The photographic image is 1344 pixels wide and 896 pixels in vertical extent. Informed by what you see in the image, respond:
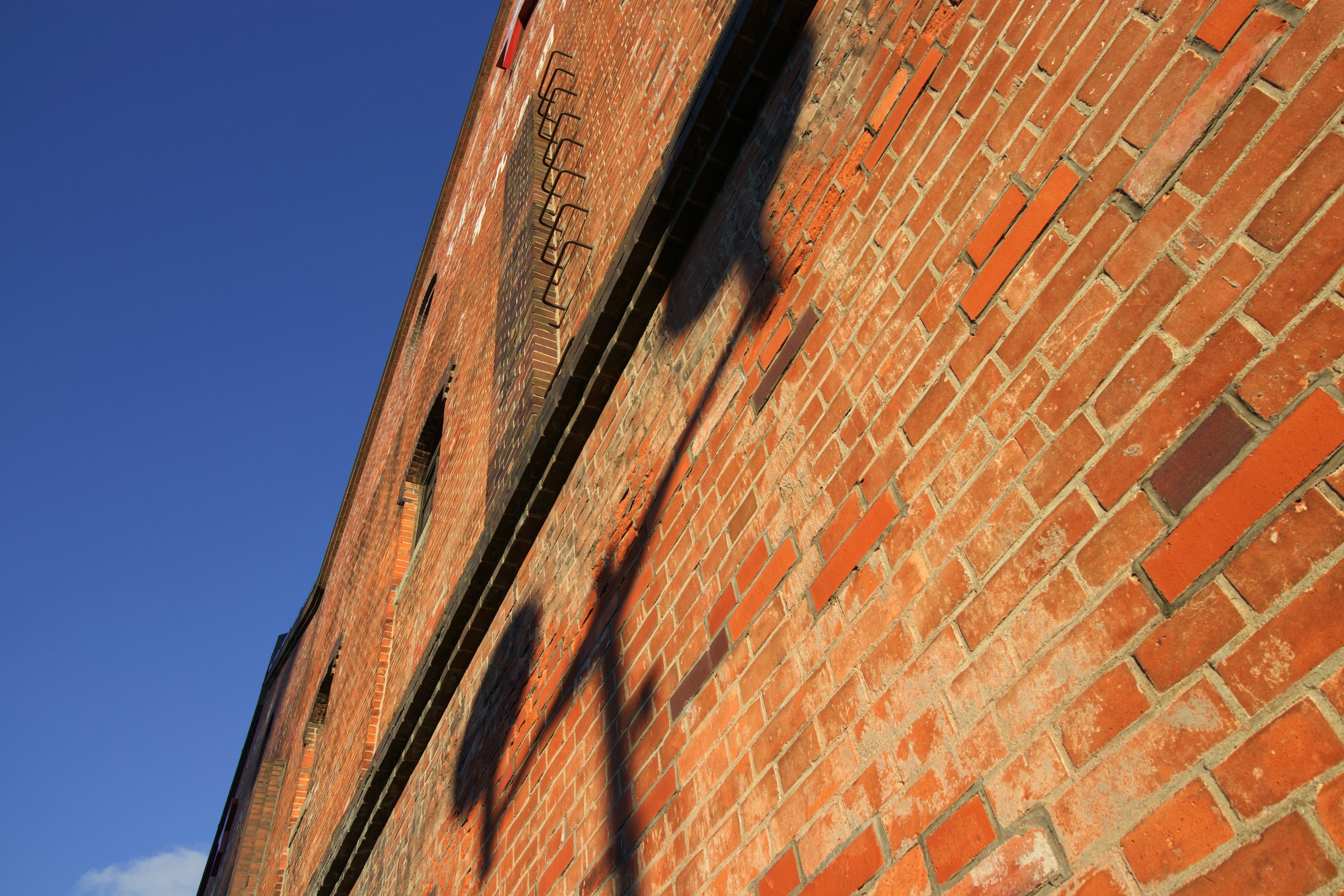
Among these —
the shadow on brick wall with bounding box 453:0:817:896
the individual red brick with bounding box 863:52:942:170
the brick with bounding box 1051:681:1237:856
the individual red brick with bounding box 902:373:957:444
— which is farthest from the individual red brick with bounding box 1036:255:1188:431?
the shadow on brick wall with bounding box 453:0:817:896

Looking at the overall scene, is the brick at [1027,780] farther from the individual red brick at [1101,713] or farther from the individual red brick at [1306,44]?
the individual red brick at [1306,44]

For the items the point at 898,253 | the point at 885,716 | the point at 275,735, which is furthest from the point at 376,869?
the point at 275,735

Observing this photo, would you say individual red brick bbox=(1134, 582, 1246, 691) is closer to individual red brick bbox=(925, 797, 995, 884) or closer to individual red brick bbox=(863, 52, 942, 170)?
individual red brick bbox=(925, 797, 995, 884)

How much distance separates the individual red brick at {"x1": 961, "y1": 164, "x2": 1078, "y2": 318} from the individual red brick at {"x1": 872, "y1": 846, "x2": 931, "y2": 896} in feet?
3.14

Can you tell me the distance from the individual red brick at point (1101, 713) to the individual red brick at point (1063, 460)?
0.97 ft

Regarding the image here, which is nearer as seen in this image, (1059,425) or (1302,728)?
(1302,728)

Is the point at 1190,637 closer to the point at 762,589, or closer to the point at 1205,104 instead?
the point at 1205,104

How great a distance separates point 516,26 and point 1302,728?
9142mm

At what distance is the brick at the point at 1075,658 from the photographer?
1108mm

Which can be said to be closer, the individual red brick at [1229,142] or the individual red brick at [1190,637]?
the individual red brick at [1190,637]

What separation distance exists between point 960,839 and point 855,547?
0.58 m

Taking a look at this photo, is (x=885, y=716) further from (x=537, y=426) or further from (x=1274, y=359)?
(x=537, y=426)

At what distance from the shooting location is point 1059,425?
1306mm

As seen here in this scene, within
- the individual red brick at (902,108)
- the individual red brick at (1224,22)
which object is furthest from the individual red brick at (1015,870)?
the individual red brick at (902,108)
